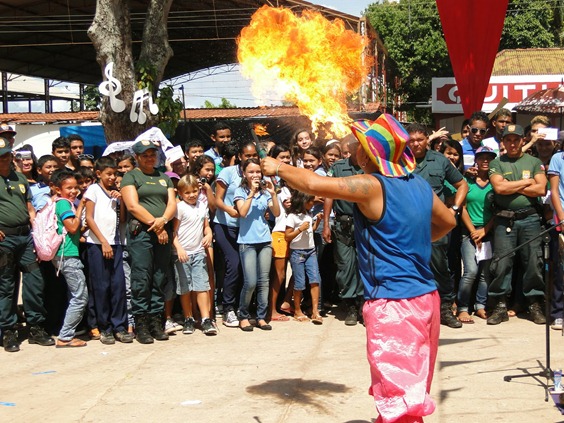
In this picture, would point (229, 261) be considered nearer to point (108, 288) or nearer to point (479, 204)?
point (108, 288)

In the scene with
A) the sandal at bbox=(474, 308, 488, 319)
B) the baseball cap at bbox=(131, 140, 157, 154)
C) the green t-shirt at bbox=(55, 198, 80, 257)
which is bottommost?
the sandal at bbox=(474, 308, 488, 319)

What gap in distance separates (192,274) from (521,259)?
11.7 ft

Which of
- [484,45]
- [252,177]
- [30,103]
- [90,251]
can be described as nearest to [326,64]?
[484,45]

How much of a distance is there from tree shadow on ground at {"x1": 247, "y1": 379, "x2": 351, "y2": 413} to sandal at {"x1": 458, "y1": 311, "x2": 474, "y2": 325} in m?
2.75

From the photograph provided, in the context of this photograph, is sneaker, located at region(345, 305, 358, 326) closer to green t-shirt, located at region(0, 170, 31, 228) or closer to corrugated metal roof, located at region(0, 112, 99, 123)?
green t-shirt, located at region(0, 170, 31, 228)

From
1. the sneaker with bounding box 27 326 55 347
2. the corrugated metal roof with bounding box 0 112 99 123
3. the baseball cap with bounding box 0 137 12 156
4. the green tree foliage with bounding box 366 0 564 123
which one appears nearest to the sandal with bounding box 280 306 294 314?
the sneaker with bounding box 27 326 55 347

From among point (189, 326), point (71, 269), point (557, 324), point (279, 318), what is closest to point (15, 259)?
point (71, 269)

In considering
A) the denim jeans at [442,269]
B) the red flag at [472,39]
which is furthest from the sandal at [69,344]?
the red flag at [472,39]

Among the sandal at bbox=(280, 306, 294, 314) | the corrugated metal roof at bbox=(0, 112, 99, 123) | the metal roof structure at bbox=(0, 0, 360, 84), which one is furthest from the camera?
the corrugated metal roof at bbox=(0, 112, 99, 123)

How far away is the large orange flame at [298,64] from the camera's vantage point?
13148 millimetres

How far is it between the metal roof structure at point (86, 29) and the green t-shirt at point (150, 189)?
12.0m

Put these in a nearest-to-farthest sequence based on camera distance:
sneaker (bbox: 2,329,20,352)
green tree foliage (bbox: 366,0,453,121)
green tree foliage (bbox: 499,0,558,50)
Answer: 1. sneaker (bbox: 2,329,20,352)
2. green tree foliage (bbox: 499,0,558,50)
3. green tree foliage (bbox: 366,0,453,121)

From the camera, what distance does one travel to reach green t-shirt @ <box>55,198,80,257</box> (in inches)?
298

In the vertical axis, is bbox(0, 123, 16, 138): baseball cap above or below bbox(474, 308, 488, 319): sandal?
above
